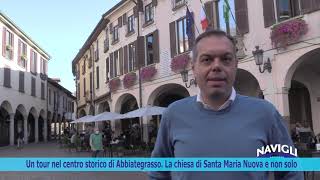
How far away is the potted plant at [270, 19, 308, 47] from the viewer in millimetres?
15250

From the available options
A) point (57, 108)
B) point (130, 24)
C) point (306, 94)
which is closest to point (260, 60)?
point (306, 94)

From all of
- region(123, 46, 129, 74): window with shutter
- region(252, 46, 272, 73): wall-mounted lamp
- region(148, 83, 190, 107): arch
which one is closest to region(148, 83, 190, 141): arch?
region(148, 83, 190, 107): arch

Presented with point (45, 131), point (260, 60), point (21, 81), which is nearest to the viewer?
point (260, 60)

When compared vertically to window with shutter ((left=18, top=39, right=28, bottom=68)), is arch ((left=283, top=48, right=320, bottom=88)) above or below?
below

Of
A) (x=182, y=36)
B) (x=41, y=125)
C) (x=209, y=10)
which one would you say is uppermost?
(x=209, y=10)

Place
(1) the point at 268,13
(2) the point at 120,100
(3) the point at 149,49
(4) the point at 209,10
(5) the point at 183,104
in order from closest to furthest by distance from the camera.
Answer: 1. (5) the point at 183,104
2. (1) the point at 268,13
3. (4) the point at 209,10
4. (3) the point at 149,49
5. (2) the point at 120,100

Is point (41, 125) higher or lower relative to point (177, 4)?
lower

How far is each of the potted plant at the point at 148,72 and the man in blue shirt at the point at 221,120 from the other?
71.6 feet

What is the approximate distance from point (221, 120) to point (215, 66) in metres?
0.25

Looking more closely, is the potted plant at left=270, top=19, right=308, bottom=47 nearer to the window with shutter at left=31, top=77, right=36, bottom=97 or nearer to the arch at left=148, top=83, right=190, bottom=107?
the arch at left=148, top=83, right=190, bottom=107

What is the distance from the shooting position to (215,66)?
2168mm

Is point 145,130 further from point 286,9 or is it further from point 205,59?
point 205,59

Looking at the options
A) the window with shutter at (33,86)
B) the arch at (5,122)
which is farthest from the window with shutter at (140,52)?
the window with shutter at (33,86)

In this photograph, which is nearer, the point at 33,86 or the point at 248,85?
Result: the point at 248,85
